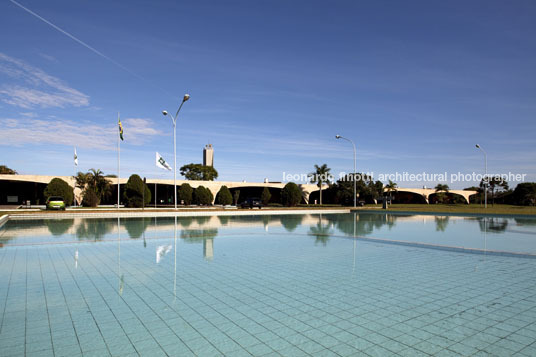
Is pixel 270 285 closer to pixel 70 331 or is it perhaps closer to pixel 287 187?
pixel 70 331

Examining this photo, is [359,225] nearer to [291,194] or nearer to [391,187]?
[291,194]

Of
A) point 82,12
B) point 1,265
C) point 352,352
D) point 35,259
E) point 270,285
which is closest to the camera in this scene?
point 352,352

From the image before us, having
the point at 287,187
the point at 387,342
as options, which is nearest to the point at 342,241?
the point at 387,342

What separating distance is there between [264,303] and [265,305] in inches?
3.7

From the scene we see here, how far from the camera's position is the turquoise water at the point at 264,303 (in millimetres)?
3598

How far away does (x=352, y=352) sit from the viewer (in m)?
3.41

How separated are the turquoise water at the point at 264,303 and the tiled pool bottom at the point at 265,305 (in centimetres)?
2

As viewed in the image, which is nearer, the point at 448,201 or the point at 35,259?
the point at 35,259

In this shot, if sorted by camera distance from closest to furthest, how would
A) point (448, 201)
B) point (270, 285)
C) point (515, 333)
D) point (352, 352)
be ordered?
point (352, 352)
point (515, 333)
point (270, 285)
point (448, 201)

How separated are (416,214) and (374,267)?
25946 millimetres

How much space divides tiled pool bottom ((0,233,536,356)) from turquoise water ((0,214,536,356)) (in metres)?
0.02

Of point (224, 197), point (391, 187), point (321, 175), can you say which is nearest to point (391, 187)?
point (391, 187)

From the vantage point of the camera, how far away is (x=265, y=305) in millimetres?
4945

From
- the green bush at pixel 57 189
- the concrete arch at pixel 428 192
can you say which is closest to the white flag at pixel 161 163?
the green bush at pixel 57 189
